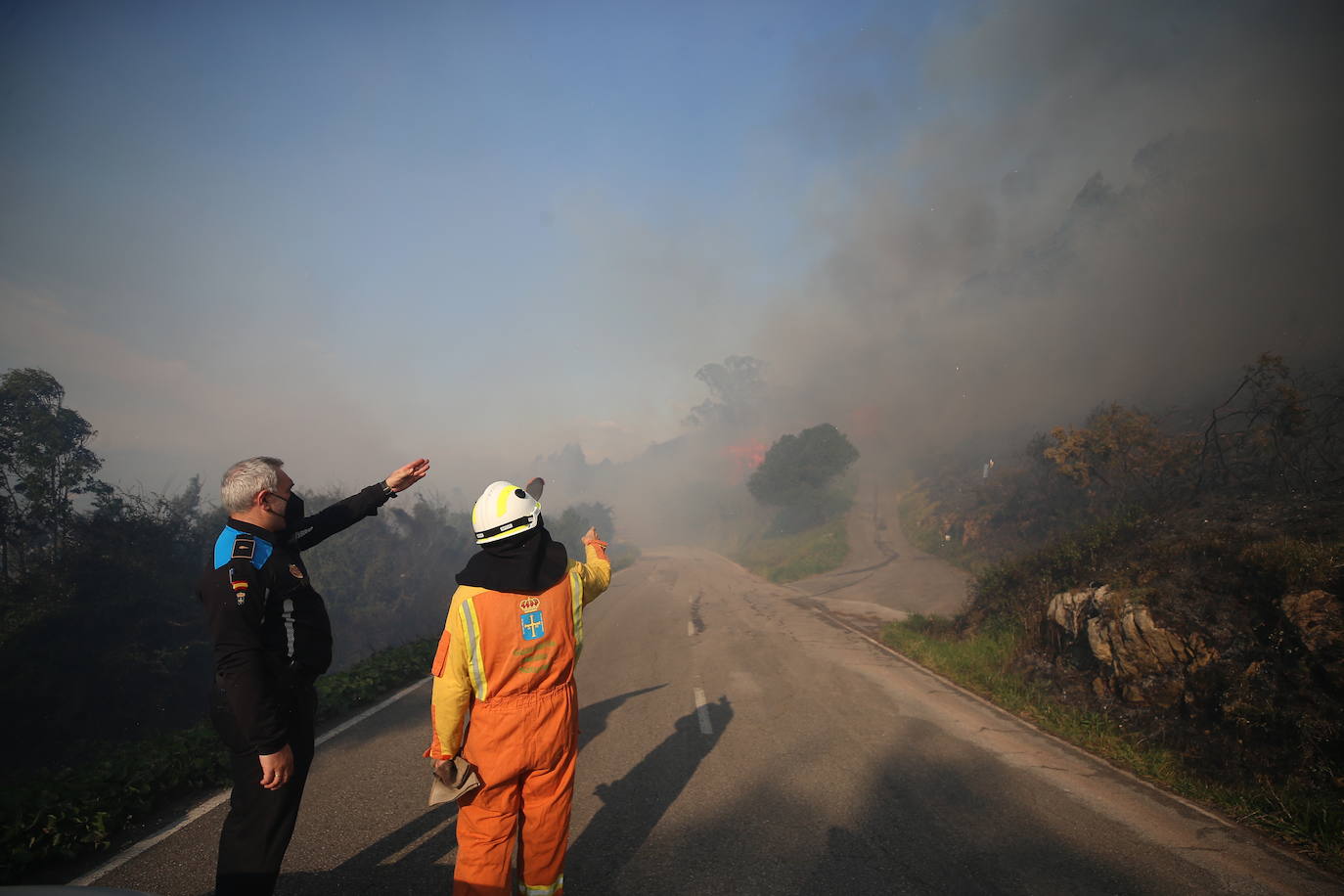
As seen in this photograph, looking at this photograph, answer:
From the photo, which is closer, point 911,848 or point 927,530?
point 911,848

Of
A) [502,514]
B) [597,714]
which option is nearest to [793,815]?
[597,714]

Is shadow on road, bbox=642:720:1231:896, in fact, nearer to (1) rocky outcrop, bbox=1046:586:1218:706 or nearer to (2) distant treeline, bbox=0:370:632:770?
(1) rocky outcrop, bbox=1046:586:1218:706

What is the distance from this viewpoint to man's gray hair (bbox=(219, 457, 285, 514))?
2619mm

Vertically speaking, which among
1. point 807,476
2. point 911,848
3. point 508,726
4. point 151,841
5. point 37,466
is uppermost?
point 37,466

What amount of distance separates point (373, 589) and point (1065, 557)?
2643 centimetres

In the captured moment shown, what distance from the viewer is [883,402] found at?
2697 inches

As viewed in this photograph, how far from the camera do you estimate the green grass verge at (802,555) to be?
30.6 m

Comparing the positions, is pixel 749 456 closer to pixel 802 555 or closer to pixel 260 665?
pixel 802 555

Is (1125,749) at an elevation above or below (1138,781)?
below

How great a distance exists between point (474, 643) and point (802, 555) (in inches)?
1301

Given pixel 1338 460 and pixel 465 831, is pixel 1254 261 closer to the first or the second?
pixel 1338 460

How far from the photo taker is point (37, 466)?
15820 mm

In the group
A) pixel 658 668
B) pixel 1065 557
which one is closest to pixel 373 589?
pixel 658 668

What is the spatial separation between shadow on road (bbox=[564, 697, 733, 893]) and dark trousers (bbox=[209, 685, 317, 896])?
159 centimetres
